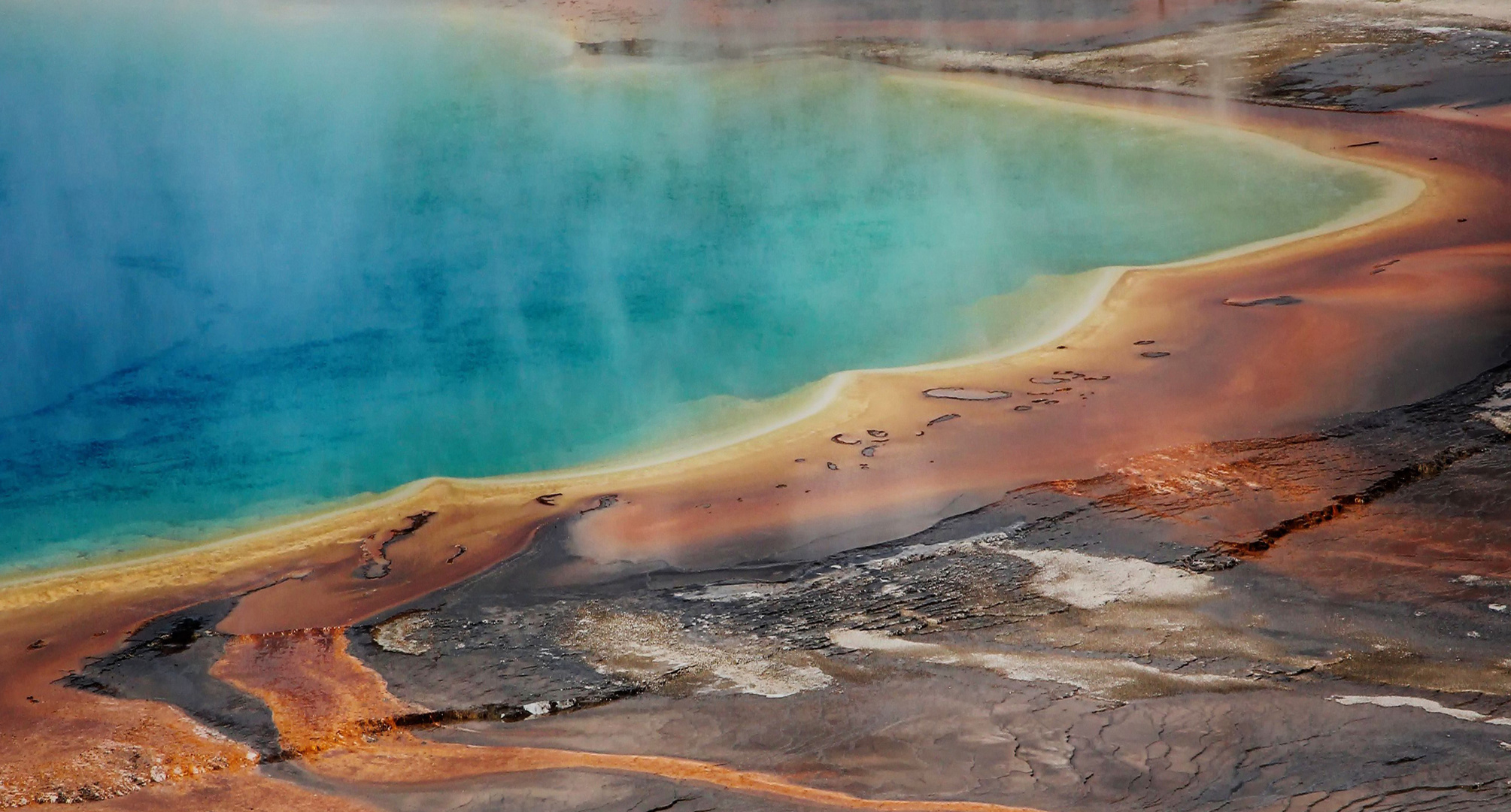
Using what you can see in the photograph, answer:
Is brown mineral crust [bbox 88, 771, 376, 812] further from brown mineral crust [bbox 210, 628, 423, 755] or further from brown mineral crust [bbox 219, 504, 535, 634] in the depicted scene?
brown mineral crust [bbox 219, 504, 535, 634]

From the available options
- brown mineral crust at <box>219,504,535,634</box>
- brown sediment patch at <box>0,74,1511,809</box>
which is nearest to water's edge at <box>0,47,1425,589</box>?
brown sediment patch at <box>0,74,1511,809</box>

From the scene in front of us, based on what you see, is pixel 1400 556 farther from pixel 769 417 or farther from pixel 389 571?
pixel 389 571

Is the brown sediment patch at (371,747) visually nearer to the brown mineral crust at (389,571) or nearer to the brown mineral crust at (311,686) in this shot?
the brown mineral crust at (311,686)

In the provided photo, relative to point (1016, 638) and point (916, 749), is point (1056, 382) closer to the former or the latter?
point (1016, 638)

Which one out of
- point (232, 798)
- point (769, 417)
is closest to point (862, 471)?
point (769, 417)

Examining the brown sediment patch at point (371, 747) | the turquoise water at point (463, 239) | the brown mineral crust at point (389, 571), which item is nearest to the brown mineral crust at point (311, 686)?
the brown sediment patch at point (371, 747)

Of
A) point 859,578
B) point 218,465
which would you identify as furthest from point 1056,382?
point 218,465
